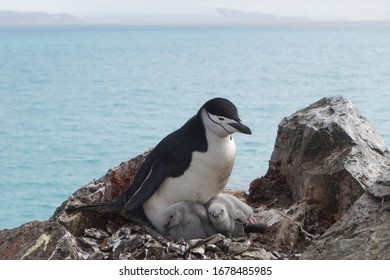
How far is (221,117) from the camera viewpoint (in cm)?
428

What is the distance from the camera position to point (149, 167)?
14.9ft

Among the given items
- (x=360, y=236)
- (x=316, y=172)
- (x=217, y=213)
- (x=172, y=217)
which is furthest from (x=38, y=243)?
(x=316, y=172)

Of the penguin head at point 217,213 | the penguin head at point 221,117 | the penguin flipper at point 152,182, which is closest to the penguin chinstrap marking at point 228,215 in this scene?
the penguin head at point 217,213

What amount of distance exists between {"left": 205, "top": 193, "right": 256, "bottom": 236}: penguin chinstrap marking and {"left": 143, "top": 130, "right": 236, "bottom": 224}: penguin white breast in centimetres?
8

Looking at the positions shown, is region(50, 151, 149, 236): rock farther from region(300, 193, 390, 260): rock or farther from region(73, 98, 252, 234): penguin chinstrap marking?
region(300, 193, 390, 260): rock

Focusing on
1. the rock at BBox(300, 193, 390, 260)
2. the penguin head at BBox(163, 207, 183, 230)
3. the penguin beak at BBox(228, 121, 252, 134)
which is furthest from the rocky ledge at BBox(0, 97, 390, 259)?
the penguin beak at BBox(228, 121, 252, 134)

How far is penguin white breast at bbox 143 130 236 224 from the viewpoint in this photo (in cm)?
437

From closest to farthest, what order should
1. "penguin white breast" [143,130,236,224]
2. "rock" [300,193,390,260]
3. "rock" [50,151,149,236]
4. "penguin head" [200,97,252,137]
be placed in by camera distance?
"rock" [300,193,390,260]
"penguin head" [200,97,252,137]
"penguin white breast" [143,130,236,224]
"rock" [50,151,149,236]

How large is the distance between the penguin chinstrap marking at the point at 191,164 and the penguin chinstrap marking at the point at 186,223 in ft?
0.31

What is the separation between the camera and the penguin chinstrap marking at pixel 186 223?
4320 mm

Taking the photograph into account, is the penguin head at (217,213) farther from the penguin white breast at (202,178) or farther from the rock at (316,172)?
the rock at (316,172)

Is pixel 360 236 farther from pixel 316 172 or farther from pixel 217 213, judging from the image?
pixel 316 172
